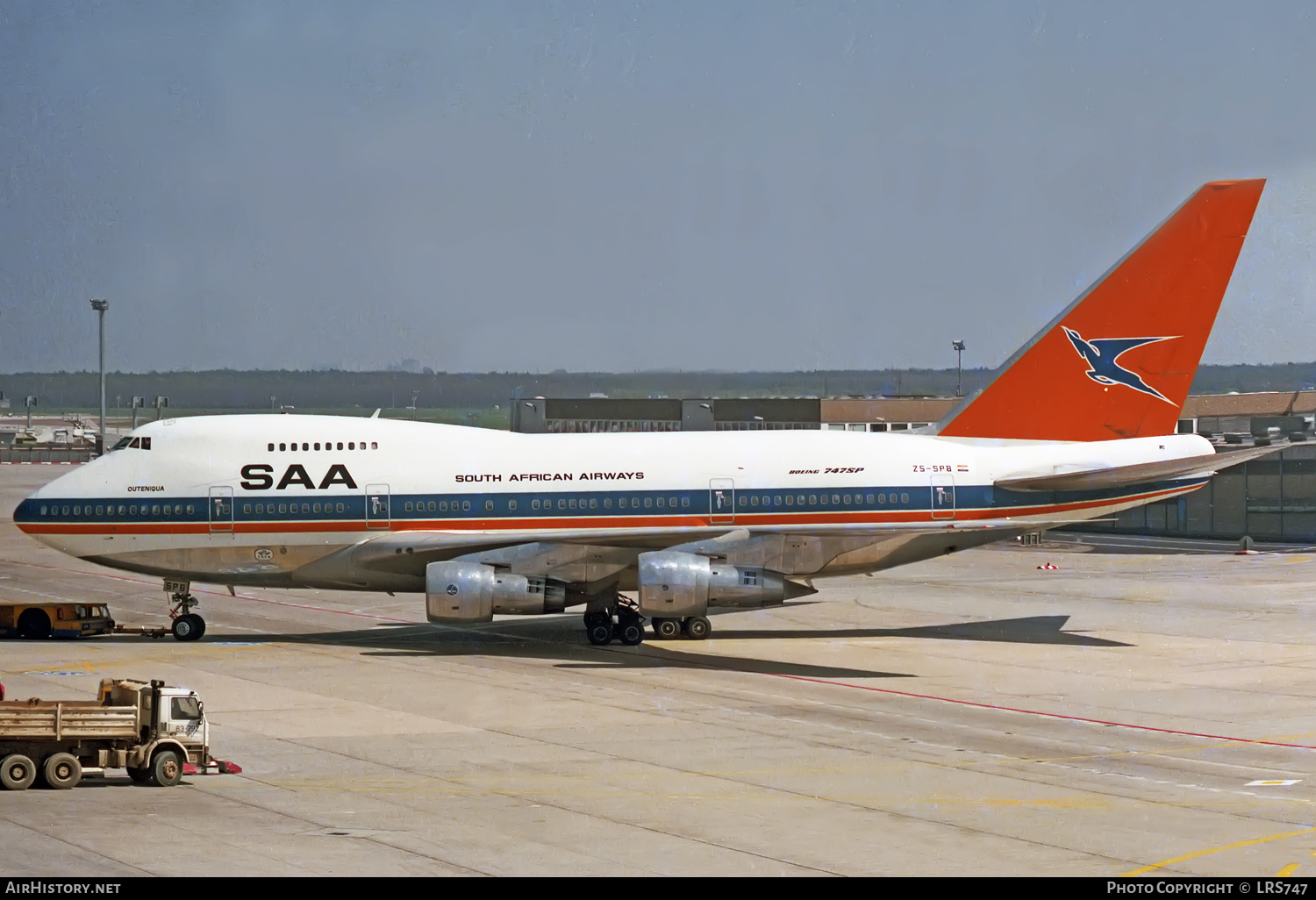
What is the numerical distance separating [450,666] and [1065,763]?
1707 cm

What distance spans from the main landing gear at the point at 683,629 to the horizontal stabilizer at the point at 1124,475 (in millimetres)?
9351

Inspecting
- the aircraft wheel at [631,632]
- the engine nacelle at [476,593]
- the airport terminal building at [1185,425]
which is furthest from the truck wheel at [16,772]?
the airport terminal building at [1185,425]

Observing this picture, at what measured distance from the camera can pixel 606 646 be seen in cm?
4181

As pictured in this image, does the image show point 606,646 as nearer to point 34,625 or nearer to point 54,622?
point 54,622

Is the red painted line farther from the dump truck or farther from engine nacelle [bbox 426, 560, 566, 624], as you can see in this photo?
the dump truck

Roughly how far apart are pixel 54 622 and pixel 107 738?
74.2 ft

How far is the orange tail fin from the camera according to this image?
42281 millimetres

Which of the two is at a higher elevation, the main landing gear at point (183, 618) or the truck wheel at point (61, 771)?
the main landing gear at point (183, 618)

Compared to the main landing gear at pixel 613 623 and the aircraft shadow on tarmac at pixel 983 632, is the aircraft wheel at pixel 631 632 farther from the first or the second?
the aircraft shadow on tarmac at pixel 983 632

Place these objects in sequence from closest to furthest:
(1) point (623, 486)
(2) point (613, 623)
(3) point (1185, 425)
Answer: (1) point (623, 486) < (2) point (613, 623) < (3) point (1185, 425)

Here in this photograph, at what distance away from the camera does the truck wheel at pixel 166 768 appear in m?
23.7

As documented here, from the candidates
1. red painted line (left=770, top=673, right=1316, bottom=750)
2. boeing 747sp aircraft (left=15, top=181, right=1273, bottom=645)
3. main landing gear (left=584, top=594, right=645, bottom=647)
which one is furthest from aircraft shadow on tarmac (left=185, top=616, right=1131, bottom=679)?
boeing 747sp aircraft (left=15, top=181, right=1273, bottom=645)

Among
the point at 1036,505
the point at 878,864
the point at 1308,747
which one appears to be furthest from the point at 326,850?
the point at 1036,505

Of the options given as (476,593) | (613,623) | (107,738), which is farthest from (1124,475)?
(107,738)
